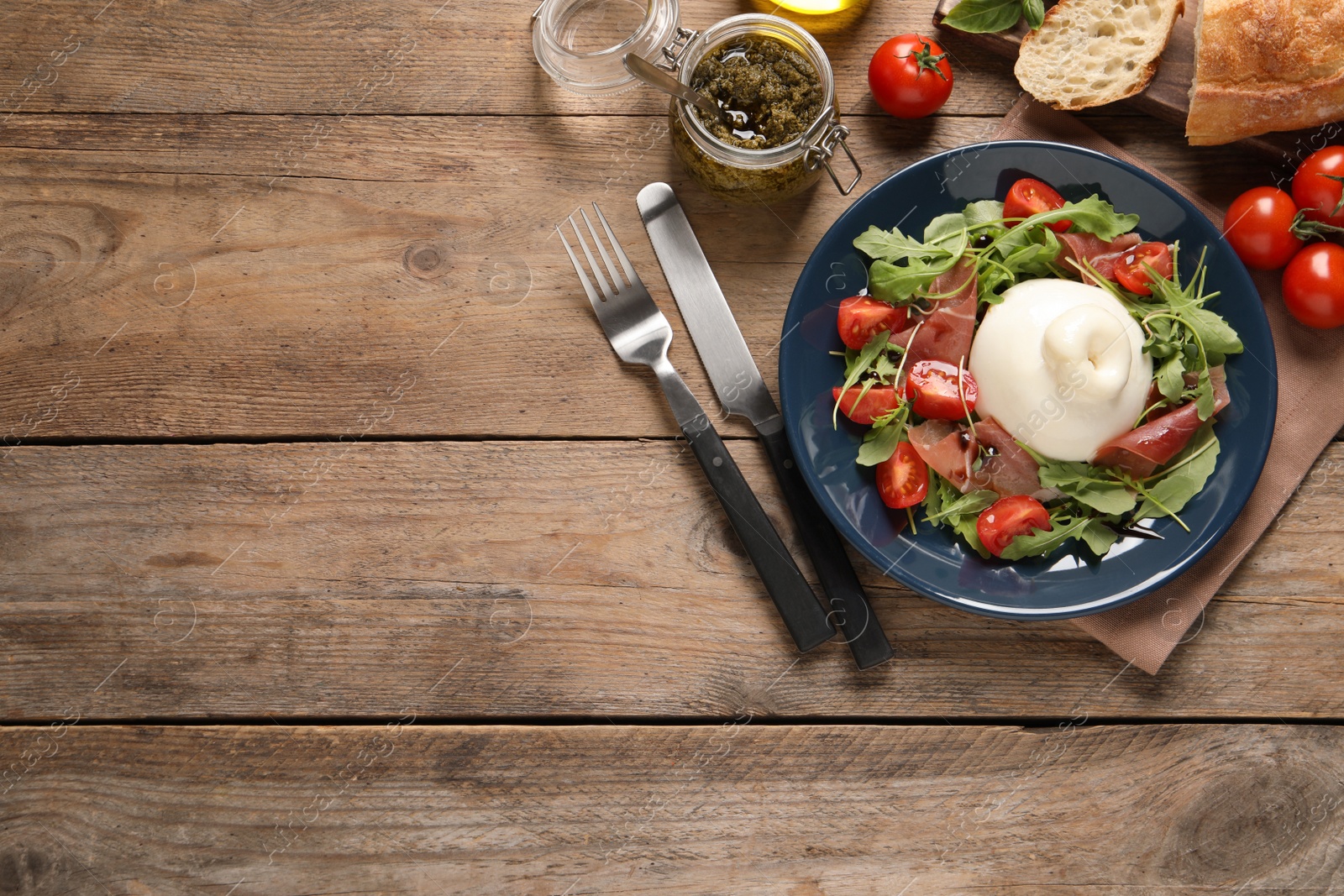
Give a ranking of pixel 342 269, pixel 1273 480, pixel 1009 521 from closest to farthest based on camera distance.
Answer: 1. pixel 1009 521
2. pixel 1273 480
3. pixel 342 269

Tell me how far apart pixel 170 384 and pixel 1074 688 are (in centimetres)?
160

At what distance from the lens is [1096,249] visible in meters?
1.25

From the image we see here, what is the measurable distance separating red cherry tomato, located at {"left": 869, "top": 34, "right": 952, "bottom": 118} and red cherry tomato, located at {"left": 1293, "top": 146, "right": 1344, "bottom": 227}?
54 centimetres

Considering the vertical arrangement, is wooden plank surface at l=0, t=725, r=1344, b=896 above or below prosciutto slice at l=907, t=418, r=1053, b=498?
below

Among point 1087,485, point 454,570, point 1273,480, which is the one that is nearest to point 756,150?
point 1087,485

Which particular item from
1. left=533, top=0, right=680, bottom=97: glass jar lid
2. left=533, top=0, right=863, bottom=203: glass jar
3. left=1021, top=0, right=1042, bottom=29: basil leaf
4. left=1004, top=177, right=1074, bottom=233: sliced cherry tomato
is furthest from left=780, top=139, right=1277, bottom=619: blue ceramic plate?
left=533, top=0, right=680, bottom=97: glass jar lid

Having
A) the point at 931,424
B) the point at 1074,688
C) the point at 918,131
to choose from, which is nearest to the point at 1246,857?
the point at 1074,688

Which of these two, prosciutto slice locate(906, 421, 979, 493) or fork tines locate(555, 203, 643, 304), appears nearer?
prosciutto slice locate(906, 421, 979, 493)

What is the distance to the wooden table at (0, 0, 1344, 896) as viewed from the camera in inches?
53.6

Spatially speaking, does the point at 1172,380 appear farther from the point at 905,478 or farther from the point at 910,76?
the point at 910,76

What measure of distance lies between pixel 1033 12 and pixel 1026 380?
1.97 ft

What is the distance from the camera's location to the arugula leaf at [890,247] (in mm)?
1210

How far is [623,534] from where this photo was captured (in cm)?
138

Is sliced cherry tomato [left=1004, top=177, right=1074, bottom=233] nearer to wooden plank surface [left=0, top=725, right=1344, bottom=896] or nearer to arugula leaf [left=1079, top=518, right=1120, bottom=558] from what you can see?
arugula leaf [left=1079, top=518, right=1120, bottom=558]
